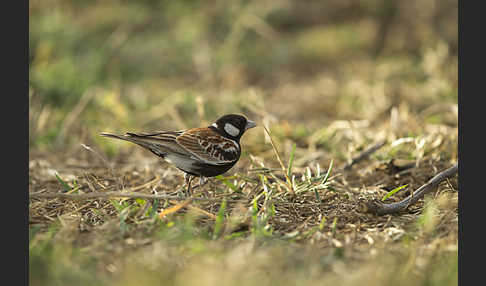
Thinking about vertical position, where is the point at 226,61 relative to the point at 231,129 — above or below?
below

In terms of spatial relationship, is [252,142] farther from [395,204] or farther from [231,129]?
[395,204]

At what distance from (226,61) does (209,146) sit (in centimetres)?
519

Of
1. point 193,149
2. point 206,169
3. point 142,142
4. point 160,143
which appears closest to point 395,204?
point 206,169

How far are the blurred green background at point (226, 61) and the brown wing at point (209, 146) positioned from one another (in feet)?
6.80

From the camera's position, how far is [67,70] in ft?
24.1

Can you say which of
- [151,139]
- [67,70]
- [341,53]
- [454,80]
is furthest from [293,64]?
[151,139]

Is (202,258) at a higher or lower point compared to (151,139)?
lower

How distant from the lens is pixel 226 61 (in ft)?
28.1

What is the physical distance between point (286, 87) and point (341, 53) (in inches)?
84.1

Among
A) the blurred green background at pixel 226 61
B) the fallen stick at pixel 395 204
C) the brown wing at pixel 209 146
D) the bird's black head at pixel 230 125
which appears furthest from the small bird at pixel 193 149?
the blurred green background at pixel 226 61

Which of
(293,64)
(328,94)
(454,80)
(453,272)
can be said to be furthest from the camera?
(293,64)

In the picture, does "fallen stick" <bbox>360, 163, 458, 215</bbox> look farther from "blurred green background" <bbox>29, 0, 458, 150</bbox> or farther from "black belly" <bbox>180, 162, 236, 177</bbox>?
"blurred green background" <bbox>29, 0, 458, 150</bbox>

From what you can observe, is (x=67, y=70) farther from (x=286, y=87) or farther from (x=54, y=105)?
(x=286, y=87)

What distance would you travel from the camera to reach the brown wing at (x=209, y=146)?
3559mm
